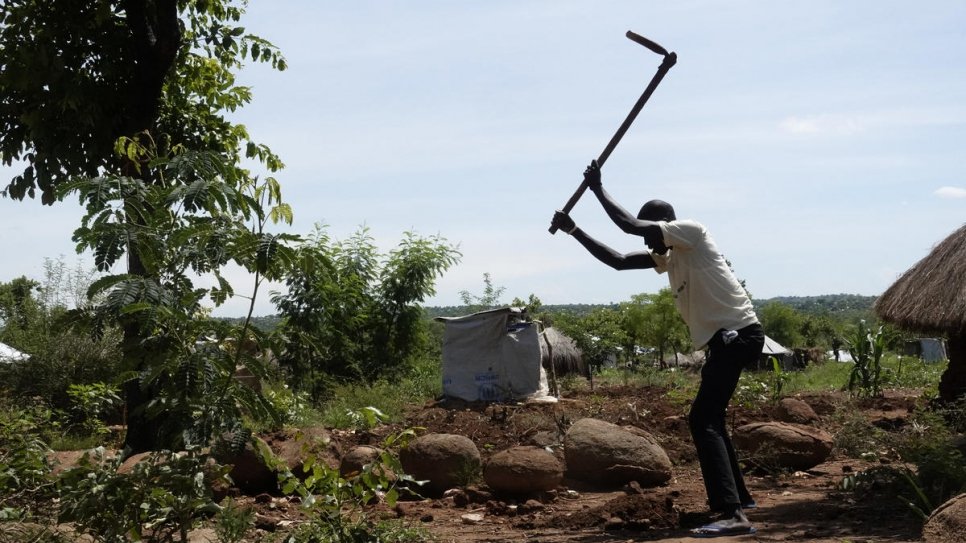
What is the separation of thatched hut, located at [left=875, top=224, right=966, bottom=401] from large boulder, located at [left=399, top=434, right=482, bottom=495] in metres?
4.73

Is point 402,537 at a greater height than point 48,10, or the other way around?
point 48,10

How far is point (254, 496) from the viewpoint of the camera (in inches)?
275

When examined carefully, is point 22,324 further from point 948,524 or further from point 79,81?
point 948,524

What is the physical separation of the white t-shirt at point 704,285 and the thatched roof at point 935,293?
456cm

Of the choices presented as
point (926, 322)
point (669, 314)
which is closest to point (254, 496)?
point (926, 322)

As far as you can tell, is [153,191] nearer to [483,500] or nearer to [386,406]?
[483,500]

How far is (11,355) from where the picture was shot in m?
11.6

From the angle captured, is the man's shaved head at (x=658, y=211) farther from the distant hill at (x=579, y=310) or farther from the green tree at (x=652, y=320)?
the green tree at (x=652, y=320)

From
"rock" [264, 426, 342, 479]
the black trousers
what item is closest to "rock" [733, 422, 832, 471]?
the black trousers

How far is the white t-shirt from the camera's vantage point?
5.34m

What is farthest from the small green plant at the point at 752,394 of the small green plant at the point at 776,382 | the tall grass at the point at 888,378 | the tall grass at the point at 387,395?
the tall grass at the point at 888,378

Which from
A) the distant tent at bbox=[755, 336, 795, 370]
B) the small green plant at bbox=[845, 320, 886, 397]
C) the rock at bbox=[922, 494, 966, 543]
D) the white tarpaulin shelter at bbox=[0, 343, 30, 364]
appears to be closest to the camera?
the rock at bbox=[922, 494, 966, 543]

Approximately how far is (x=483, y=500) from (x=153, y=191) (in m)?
3.16

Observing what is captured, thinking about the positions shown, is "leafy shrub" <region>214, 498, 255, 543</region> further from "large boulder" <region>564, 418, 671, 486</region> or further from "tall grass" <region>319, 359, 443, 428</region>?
"tall grass" <region>319, 359, 443, 428</region>
